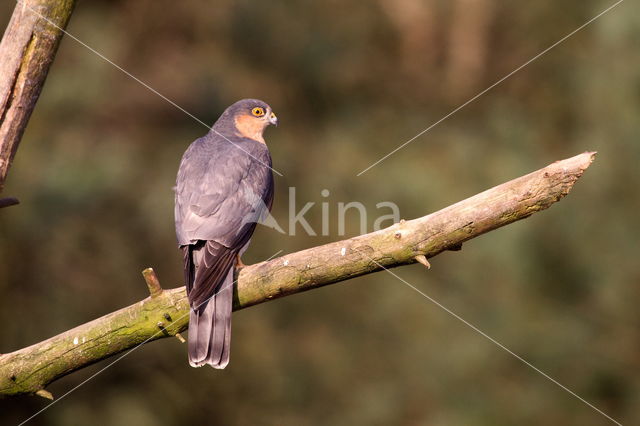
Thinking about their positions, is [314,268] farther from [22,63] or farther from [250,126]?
[250,126]

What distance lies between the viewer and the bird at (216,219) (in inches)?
156

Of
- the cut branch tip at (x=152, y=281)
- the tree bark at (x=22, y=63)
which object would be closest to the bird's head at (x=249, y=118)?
the tree bark at (x=22, y=63)

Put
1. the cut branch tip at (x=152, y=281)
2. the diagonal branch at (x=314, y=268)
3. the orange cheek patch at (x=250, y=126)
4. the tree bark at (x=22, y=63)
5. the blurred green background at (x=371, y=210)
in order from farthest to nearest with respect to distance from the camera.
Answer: the blurred green background at (x=371, y=210) < the orange cheek patch at (x=250, y=126) < the tree bark at (x=22, y=63) < the cut branch tip at (x=152, y=281) < the diagonal branch at (x=314, y=268)

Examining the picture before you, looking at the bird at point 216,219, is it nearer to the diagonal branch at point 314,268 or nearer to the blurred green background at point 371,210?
the diagonal branch at point 314,268

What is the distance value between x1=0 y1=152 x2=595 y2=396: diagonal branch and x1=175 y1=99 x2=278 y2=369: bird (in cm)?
10

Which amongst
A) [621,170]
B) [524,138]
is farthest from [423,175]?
[621,170]

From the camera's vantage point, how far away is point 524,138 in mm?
10547

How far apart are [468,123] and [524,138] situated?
1.47 m

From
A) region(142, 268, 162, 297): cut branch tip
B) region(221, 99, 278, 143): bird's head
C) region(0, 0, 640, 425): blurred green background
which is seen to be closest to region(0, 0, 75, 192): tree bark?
region(142, 268, 162, 297): cut branch tip

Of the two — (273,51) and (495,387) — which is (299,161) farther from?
(495,387)

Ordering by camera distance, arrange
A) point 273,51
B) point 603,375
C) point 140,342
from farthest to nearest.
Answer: point 273,51 < point 603,375 < point 140,342

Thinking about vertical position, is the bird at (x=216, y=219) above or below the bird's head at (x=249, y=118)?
below

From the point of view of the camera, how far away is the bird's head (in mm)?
5477

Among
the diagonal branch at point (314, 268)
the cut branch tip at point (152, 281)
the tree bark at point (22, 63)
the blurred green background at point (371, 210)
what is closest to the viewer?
the diagonal branch at point (314, 268)
